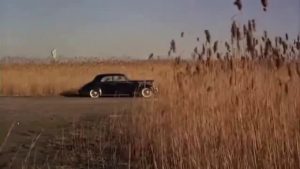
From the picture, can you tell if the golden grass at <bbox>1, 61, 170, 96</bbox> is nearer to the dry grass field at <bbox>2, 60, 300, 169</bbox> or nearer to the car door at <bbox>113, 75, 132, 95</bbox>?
the car door at <bbox>113, 75, 132, 95</bbox>

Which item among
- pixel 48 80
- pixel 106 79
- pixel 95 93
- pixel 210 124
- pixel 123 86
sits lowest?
pixel 210 124

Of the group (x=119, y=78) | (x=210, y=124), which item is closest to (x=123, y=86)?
(x=119, y=78)

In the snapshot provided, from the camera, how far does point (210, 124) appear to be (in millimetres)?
5828

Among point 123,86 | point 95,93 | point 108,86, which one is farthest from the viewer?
point 108,86

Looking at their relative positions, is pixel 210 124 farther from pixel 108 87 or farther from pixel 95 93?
pixel 108 87

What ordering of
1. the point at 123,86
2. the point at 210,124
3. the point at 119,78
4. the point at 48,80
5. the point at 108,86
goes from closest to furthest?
the point at 210,124 < the point at 123,86 < the point at 108,86 < the point at 119,78 < the point at 48,80

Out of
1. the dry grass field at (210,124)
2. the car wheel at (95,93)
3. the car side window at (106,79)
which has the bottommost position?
the dry grass field at (210,124)

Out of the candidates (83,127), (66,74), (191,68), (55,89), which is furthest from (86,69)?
(191,68)

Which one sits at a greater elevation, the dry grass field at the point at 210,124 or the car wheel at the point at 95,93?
the car wheel at the point at 95,93

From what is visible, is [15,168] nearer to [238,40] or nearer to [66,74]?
[238,40]

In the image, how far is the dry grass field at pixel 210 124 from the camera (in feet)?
16.7

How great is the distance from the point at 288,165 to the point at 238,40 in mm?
1202

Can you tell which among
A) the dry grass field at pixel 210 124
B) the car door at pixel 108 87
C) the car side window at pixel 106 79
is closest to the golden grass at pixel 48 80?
the car door at pixel 108 87

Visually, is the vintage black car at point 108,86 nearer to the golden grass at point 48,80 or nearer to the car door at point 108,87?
the car door at point 108,87
